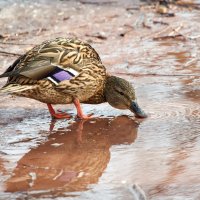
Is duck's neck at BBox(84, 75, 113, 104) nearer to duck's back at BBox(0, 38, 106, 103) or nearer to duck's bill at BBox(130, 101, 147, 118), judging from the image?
duck's back at BBox(0, 38, 106, 103)

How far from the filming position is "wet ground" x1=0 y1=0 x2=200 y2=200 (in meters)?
5.03

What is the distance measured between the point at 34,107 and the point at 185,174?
2634 millimetres

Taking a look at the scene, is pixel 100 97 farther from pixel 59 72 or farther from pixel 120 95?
pixel 59 72

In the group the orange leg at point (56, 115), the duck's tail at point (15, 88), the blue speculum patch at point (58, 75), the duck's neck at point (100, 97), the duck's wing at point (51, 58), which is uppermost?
the duck's wing at point (51, 58)

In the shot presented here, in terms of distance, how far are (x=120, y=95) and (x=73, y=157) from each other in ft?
4.61

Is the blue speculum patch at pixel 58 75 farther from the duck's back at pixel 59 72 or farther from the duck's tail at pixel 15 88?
the duck's tail at pixel 15 88

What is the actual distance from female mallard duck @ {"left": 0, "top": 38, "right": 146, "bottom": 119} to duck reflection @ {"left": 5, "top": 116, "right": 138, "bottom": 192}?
0.24m

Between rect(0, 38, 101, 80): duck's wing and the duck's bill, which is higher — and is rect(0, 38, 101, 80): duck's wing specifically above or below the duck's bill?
above

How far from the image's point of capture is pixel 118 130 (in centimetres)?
654

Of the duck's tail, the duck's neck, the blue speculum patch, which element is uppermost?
the blue speculum patch

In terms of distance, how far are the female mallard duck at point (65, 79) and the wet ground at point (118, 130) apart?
202mm

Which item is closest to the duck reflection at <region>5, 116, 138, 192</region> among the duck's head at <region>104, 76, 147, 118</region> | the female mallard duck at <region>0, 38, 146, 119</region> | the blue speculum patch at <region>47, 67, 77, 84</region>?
the duck's head at <region>104, 76, 147, 118</region>

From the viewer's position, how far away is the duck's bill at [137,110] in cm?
677

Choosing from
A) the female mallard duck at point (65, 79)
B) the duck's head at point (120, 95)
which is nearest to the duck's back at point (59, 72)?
the female mallard duck at point (65, 79)
